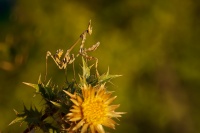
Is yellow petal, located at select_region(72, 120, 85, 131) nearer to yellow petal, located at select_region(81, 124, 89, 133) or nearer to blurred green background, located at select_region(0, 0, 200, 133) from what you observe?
yellow petal, located at select_region(81, 124, 89, 133)

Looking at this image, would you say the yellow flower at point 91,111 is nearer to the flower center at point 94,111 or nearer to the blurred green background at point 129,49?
the flower center at point 94,111

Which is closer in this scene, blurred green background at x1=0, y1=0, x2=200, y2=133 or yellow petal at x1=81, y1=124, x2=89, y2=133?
yellow petal at x1=81, y1=124, x2=89, y2=133

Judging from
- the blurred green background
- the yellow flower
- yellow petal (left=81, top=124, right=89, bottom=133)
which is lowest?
yellow petal (left=81, top=124, right=89, bottom=133)

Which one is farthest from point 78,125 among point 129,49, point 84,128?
point 129,49

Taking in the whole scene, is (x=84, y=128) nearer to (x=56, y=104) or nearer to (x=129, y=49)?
(x=56, y=104)

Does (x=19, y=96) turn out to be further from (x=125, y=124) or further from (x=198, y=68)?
(x=198, y=68)

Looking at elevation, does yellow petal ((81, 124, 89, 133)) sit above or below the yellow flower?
below

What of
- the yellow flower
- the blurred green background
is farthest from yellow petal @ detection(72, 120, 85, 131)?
the blurred green background
